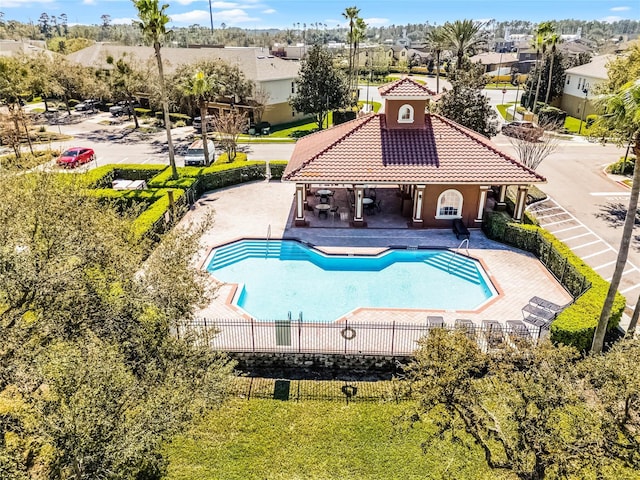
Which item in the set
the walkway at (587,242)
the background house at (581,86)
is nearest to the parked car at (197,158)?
the walkway at (587,242)

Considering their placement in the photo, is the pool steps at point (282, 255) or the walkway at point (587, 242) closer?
the walkway at point (587, 242)

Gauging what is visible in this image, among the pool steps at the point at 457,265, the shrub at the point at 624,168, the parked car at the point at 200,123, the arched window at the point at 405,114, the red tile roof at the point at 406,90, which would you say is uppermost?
the red tile roof at the point at 406,90

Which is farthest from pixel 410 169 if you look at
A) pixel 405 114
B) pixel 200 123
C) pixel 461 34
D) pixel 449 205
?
pixel 200 123

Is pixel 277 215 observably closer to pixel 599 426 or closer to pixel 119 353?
pixel 119 353

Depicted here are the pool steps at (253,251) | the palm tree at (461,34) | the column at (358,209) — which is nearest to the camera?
the pool steps at (253,251)

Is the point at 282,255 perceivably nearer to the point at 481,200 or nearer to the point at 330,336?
the point at 330,336

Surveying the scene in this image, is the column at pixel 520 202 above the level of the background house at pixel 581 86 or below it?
below

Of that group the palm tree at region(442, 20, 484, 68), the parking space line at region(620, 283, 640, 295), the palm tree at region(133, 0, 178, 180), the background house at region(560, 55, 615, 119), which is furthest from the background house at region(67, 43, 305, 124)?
the parking space line at region(620, 283, 640, 295)

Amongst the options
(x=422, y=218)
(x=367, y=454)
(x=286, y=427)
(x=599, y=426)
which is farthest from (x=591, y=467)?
(x=422, y=218)

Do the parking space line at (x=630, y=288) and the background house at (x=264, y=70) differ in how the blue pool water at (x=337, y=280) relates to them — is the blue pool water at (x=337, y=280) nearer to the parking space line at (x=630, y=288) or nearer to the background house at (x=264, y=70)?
the parking space line at (x=630, y=288)
